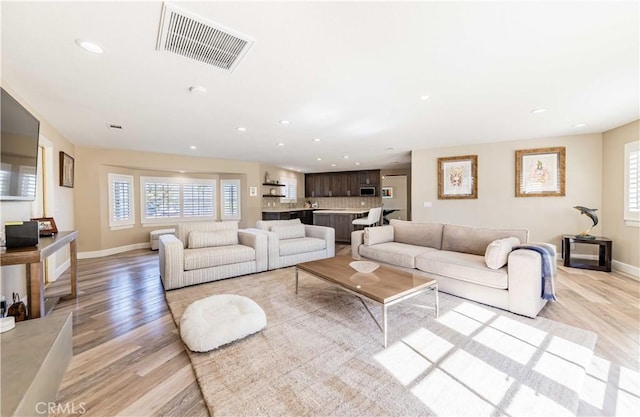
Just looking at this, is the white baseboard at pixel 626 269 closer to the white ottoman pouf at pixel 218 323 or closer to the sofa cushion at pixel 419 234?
the sofa cushion at pixel 419 234

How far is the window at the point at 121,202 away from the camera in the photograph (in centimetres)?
557

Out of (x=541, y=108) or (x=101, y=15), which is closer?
(x=101, y=15)

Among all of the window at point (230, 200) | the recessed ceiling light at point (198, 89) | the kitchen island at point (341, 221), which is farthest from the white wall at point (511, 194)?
the window at point (230, 200)

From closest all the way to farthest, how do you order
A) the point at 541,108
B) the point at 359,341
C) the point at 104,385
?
the point at 104,385, the point at 359,341, the point at 541,108

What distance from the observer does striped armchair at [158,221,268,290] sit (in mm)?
3254

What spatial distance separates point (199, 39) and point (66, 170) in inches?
171

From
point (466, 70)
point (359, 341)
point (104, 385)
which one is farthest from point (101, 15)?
point (359, 341)

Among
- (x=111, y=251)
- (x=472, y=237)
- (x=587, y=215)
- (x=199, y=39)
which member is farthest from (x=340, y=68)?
(x=111, y=251)

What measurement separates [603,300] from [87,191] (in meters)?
8.44

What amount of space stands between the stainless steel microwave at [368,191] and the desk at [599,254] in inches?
196

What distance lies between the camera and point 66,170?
4215 millimetres

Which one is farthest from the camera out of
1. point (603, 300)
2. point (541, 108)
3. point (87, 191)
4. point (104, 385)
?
point (87, 191)

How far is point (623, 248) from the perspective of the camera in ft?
12.9

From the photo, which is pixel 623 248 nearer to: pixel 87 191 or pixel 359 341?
Result: pixel 359 341
